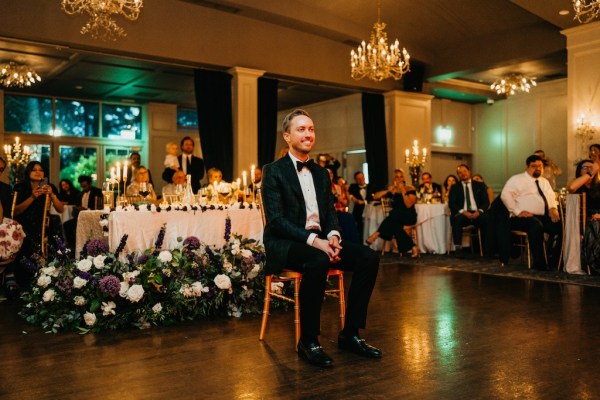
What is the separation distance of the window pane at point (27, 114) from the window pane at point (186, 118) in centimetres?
329

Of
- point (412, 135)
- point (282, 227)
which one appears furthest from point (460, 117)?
point (282, 227)

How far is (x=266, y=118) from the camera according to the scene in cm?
981

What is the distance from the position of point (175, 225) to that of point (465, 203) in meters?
4.70

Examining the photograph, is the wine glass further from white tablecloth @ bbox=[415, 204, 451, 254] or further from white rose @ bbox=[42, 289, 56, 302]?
white tablecloth @ bbox=[415, 204, 451, 254]

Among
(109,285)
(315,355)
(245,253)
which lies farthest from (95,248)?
(315,355)

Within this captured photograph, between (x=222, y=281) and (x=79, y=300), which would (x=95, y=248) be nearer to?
(x=79, y=300)

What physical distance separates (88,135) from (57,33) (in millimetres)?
6352

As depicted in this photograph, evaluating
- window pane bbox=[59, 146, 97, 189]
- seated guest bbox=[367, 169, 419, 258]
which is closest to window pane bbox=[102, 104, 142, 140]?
window pane bbox=[59, 146, 97, 189]

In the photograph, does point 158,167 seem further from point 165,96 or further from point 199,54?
point 199,54

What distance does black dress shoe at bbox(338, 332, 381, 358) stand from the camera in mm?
2855

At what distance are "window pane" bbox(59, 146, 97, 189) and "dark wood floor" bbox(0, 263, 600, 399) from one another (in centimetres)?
954

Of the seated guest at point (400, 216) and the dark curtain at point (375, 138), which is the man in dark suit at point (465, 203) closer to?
the seated guest at point (400, 216)

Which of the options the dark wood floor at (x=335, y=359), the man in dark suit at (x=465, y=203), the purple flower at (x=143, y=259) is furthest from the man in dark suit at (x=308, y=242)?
the man in dark suit at (x=465, y=203)

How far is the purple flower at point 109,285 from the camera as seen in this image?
3.54m
